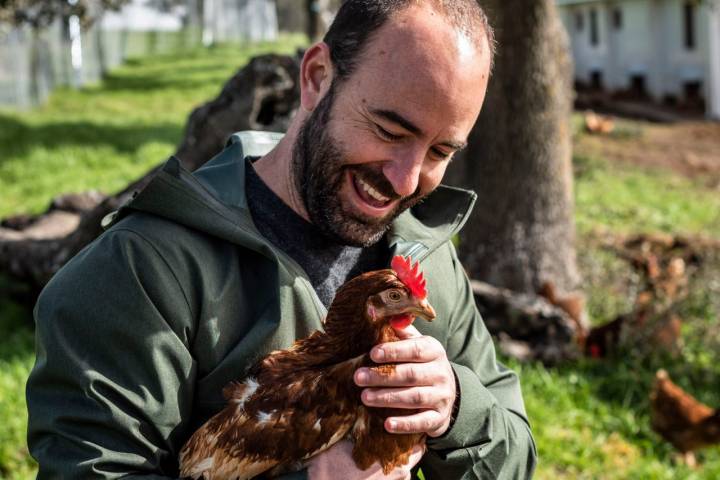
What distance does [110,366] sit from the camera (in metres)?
2.12

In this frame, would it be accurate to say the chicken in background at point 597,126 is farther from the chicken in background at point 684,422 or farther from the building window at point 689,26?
the chicken in background at point 684,422

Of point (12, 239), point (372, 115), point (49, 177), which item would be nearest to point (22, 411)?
point (12, 239)

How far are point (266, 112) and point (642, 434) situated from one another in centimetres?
373

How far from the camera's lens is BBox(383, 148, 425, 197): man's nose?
2377 mm

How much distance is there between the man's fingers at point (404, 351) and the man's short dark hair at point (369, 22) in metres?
0.81

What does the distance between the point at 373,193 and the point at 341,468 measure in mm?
779

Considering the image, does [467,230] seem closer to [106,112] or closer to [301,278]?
[301,278]

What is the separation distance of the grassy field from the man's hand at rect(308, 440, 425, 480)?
3326 millimetres

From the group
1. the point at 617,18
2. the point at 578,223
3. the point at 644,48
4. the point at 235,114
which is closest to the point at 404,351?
the point at 235,114

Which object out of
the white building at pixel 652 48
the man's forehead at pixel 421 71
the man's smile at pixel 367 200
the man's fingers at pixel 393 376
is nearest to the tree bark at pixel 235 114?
the man's smile at pixel 367 200

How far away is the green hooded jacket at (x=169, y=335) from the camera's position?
2.08 metres

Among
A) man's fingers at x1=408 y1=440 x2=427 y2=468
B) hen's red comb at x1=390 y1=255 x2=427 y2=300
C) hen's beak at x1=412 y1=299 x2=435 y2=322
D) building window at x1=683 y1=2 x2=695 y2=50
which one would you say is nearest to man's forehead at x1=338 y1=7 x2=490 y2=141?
hen's red comb at x1=390 y1=255 x2=427 y2=300

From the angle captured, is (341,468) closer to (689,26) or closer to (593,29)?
→ (689,26)

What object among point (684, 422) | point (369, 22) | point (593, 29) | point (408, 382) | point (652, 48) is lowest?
point (684, 422)
